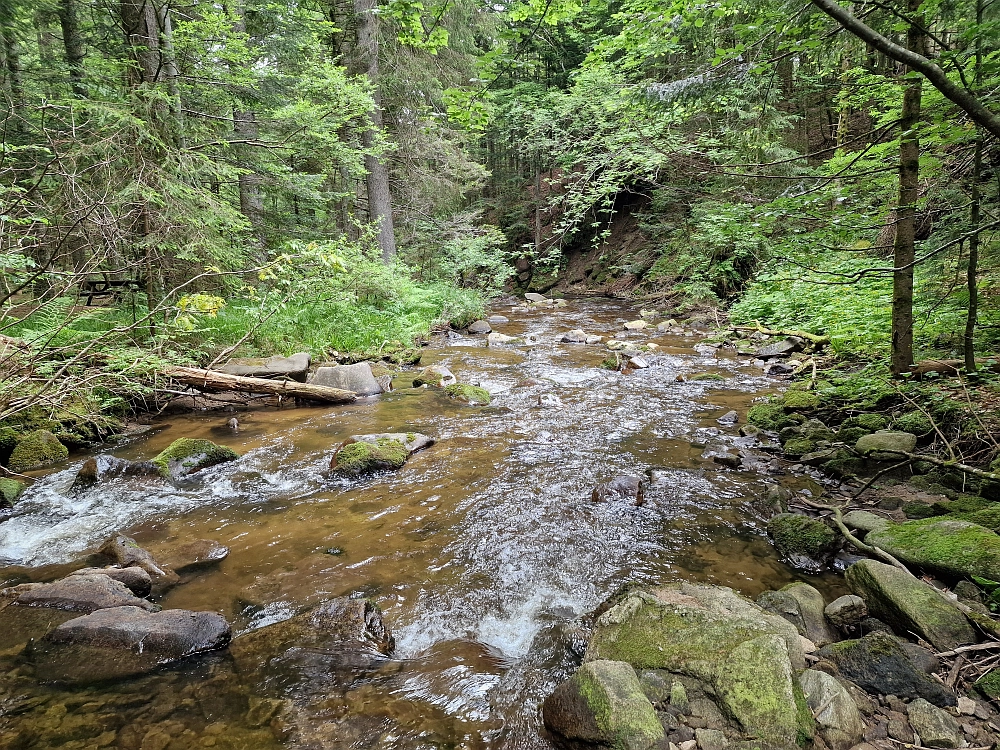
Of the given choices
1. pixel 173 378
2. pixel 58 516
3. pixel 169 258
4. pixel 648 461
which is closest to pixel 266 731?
pixel 58 516

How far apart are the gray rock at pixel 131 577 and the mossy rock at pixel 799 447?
6.43 meters

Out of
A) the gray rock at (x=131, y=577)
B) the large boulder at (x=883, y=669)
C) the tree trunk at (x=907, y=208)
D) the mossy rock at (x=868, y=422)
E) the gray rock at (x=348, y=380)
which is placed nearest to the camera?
the large boulder at (x=883, y=669)

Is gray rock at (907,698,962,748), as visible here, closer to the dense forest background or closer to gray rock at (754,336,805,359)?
the dense forest background

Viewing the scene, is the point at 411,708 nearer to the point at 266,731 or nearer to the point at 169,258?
the point at 266,731

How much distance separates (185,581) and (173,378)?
16.6 feet

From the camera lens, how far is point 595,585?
376 cm

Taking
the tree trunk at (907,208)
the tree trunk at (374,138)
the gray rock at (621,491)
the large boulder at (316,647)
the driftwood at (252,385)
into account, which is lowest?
the gray rock at (621,491)

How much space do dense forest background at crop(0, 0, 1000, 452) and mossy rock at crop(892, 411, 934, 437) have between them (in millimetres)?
648

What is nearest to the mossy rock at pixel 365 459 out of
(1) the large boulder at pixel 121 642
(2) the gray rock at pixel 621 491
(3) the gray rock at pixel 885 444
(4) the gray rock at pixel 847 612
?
(2) the gray rock at pixel 621 491

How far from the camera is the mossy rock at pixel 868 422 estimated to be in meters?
5.47

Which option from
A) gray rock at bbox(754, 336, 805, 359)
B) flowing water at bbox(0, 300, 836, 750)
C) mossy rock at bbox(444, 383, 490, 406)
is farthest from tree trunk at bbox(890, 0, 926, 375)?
mossy rock at bbox(444, 383, 490, 406)

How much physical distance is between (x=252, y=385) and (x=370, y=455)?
11.7ft

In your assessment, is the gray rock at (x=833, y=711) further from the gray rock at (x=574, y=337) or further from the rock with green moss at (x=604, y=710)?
the gray rock at (x=574, y=337)

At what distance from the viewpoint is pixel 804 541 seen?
3969 mm
